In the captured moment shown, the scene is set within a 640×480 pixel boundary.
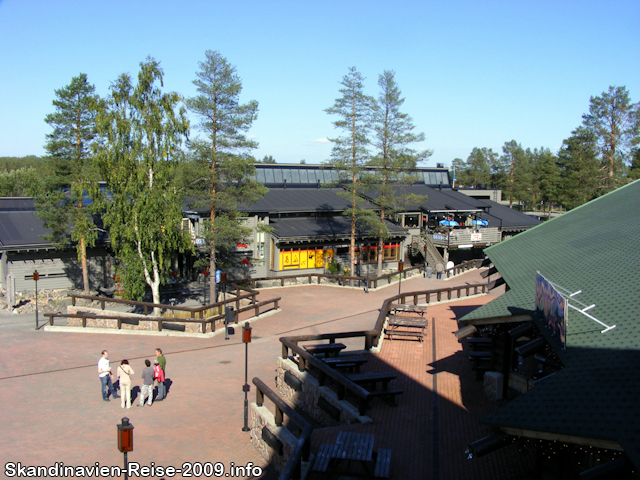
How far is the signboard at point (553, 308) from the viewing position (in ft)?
27.0

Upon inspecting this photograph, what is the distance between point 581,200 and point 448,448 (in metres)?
46.2

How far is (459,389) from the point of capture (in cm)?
1325

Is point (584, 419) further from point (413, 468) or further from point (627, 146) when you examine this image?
point (627, 146)

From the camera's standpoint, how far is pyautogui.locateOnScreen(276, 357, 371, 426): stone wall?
37.1 feet

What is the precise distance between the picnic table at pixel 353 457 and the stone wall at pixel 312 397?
6.68 feet

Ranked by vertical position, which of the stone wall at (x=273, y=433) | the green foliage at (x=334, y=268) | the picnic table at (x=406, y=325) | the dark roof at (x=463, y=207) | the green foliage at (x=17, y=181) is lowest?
the stone wall at (x=273, y=433)

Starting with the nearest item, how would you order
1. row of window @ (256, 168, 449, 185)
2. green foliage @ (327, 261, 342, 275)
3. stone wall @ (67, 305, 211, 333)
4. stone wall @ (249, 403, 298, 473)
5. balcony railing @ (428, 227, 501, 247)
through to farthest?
stone wall @ (249, 403, 298, 473), stone wall @ (67, 305, 211, 333), green foliage @ (327, 261, 342, 275), balcony railing @ (428, 227, 501, 247), row of window @ (256, 168, 449, 185)

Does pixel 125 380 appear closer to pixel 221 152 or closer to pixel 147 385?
pixel 147 385

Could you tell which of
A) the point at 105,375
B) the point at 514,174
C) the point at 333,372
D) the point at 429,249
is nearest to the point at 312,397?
the point at 333,372

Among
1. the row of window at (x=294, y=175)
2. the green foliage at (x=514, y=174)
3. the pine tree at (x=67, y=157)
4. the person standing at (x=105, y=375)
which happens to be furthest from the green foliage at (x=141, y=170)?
the green foliage at (x=514, y=174)

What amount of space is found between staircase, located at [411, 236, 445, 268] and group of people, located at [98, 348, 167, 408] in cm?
2693

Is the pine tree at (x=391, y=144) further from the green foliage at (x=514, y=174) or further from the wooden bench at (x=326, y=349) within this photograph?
the green foliage at (x=514, y=174)

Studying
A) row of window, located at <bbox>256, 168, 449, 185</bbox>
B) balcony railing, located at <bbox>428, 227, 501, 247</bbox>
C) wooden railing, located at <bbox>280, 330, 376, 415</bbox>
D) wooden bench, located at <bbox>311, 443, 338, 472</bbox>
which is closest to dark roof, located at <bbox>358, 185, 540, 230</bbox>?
balcony railing, located at <bbox>428, 227, 501, 247</bbox>

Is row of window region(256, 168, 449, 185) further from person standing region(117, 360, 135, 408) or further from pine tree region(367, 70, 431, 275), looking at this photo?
person standing region(117, 360, 135, 408)
